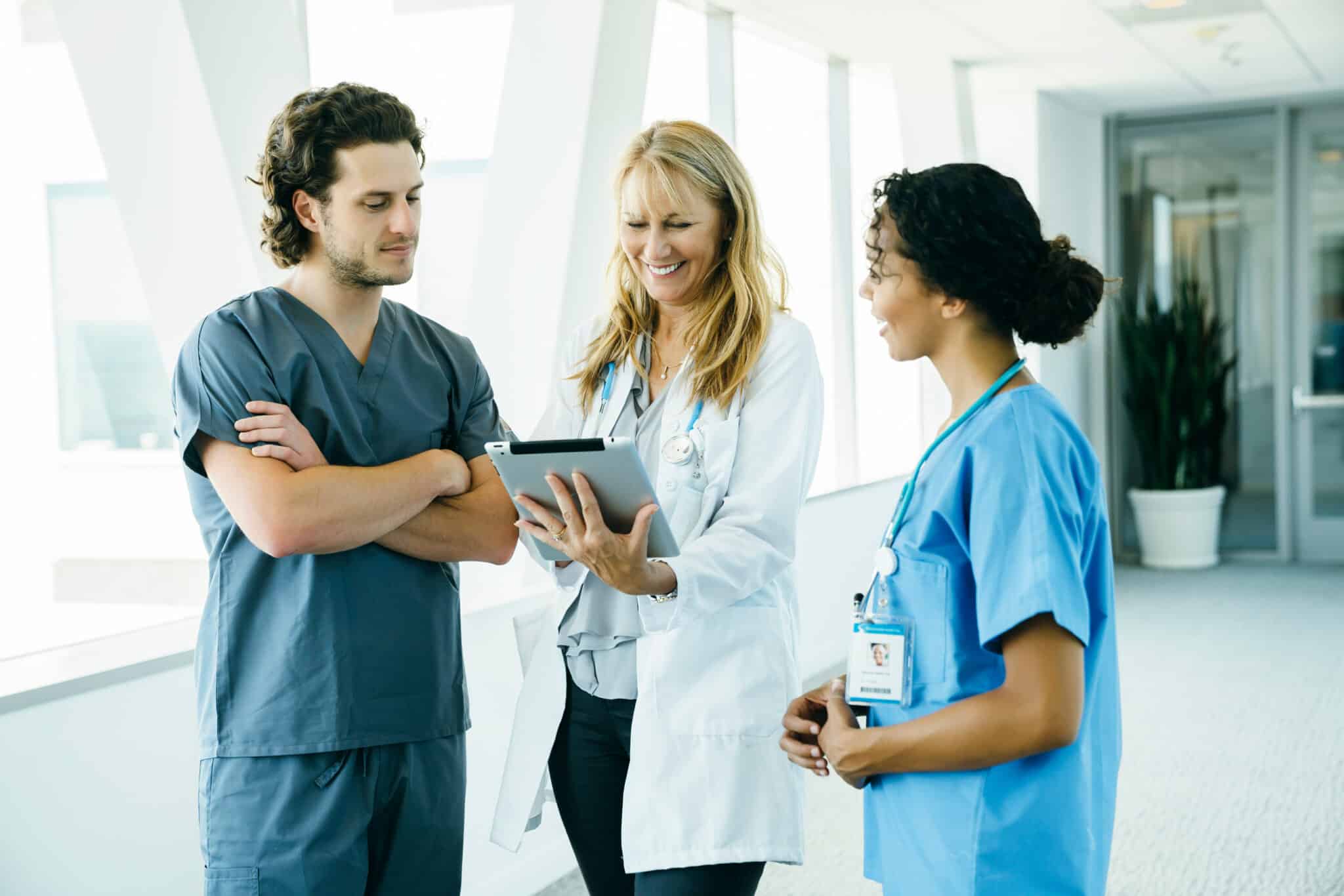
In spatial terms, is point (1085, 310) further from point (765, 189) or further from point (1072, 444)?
point (765, 189)

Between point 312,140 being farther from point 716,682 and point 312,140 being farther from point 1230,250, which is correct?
point 1230,250

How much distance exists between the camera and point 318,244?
1736 millimetres

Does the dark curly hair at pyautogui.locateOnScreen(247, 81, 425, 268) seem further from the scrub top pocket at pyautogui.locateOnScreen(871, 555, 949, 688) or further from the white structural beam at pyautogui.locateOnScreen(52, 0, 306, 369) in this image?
the scrub top pocket at pyautogui.locateOnScreen(871, 555, 949, 688)

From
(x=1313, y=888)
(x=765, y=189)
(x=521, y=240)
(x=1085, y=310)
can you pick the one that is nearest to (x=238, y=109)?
(x=521, y=240)

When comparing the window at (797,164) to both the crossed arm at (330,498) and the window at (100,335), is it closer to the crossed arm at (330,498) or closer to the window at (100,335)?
the window at (100,335)

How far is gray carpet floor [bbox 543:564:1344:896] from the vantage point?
3.27 metres

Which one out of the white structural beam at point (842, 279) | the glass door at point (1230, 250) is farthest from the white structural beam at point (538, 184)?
the glass door at point (1230, 250)

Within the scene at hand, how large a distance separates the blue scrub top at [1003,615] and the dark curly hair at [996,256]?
0.09m

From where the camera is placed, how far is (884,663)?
128 cm

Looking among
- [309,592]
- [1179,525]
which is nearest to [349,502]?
[309,592]

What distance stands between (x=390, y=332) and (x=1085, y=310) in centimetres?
99

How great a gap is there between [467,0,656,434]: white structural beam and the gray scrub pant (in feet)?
6.06

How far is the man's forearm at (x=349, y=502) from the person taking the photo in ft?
5.08

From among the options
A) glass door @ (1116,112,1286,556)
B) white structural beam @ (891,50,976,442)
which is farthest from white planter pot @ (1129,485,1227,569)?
white structural beam @ (891,50,976,442)
